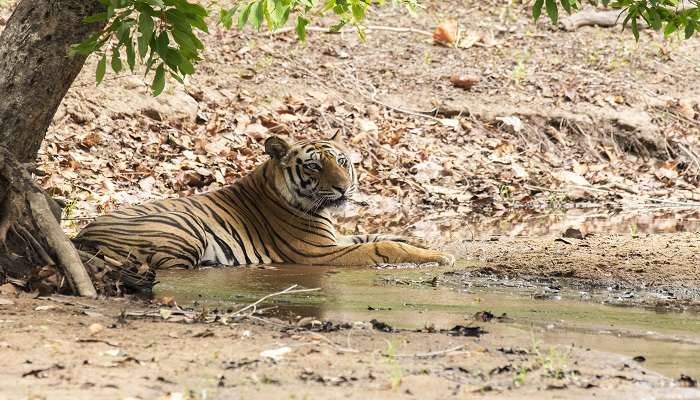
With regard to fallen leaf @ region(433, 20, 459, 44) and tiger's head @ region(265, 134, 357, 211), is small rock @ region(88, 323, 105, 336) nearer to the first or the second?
tiger's head @ region(265, 134, 357, 211)

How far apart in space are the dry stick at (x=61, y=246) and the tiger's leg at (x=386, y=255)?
9.96 feet

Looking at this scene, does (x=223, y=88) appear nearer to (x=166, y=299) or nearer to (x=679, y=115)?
(x=679, y=115)

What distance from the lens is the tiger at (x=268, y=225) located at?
784cm

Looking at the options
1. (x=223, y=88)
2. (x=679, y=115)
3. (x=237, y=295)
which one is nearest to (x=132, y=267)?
(x=237, y=295)

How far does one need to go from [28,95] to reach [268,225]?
3.32 metres

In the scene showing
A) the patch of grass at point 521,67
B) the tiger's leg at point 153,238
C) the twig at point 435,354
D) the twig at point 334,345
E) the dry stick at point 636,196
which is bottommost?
the dry stick at point 636,196

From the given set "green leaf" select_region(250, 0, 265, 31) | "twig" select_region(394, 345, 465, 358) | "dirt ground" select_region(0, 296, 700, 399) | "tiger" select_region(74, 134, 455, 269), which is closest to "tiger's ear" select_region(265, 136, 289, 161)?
"tiger" select_region(74, 134, 455, 269)

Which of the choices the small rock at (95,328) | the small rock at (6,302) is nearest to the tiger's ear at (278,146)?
the small rock at (6,302)

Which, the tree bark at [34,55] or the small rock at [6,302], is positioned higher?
the tree bark at [34,55]

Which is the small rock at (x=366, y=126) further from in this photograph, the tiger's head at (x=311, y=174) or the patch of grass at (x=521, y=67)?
the tiger's head at (x=311, y=174)

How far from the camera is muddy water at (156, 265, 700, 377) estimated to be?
4.63 m

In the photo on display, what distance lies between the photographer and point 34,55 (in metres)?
5.68

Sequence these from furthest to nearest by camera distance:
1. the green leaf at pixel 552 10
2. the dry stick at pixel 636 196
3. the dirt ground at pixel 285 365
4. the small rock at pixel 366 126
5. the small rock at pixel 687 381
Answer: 1. the small rock at pixel 366 126
2. the dry stick at pixel 636 196
3. the green leaf at pixel 552 10
4. the small rock at pixel 687 381
5. the dirt ground at pixel 285 365

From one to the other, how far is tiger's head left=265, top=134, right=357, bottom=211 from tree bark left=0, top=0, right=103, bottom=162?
3.30 meters
